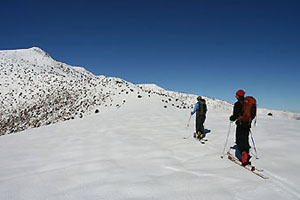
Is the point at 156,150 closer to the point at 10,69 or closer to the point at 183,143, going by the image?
the point at 183,143

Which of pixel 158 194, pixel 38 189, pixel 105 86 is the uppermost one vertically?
pixel 105 86

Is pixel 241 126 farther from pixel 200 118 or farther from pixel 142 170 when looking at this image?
pixel 142 170

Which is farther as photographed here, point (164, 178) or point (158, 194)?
point (164, 178)

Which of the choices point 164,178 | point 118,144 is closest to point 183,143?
point 118,144

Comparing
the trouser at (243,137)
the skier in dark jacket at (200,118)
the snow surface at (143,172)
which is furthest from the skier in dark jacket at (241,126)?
the skier in dark jacket at (200,118)

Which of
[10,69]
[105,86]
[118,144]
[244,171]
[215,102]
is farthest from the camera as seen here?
[215,102]

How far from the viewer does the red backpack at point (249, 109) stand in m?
4.89

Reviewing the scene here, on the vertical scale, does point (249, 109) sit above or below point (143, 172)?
above

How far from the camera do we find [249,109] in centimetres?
491

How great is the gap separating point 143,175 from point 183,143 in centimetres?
336

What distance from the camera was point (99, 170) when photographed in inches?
167

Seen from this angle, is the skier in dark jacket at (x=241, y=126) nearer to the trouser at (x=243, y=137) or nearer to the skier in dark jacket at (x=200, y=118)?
the trouser at (x=243, y=137)

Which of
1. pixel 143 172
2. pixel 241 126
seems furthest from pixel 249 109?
Result: pixel 143 172

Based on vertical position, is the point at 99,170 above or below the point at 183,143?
below
